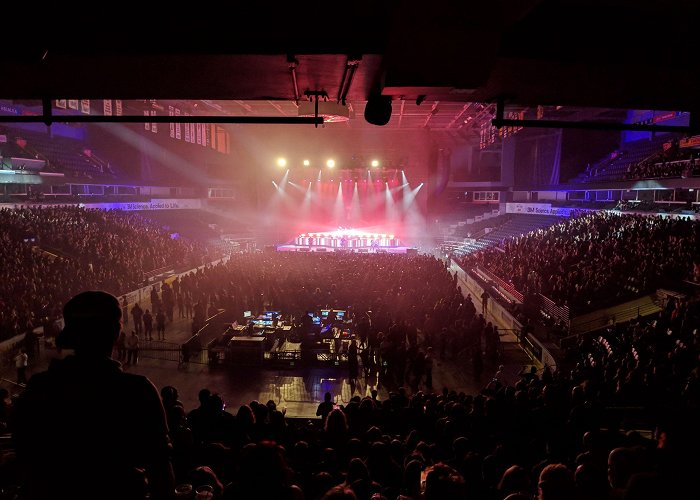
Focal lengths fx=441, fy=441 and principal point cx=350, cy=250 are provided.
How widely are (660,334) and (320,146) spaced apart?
26886 millimetres

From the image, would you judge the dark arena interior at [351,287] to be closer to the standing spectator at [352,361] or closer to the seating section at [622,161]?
the standing spectator at [352,361]

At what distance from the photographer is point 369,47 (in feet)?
12.4

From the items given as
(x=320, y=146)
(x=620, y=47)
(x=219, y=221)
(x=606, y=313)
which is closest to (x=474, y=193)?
(x=320, y=146)

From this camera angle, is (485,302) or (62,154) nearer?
(485,302)

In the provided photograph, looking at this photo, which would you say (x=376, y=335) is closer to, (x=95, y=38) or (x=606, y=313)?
(x=606, y=313)

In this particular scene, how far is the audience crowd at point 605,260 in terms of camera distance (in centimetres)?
1366

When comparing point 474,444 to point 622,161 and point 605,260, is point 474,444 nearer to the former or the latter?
point 605,260

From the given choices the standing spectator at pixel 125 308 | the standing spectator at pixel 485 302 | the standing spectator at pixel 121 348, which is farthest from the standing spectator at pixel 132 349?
the standing spectator at pixel 485 302

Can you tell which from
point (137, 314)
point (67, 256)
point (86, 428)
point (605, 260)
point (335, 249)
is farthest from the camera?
point (335, 249)

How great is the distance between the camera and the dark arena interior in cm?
210

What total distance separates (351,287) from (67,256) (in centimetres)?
1185

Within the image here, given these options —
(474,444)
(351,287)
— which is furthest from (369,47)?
(351,287)

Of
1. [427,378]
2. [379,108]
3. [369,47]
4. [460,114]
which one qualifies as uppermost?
[460,114]

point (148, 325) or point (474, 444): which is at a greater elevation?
point (474, 444)
